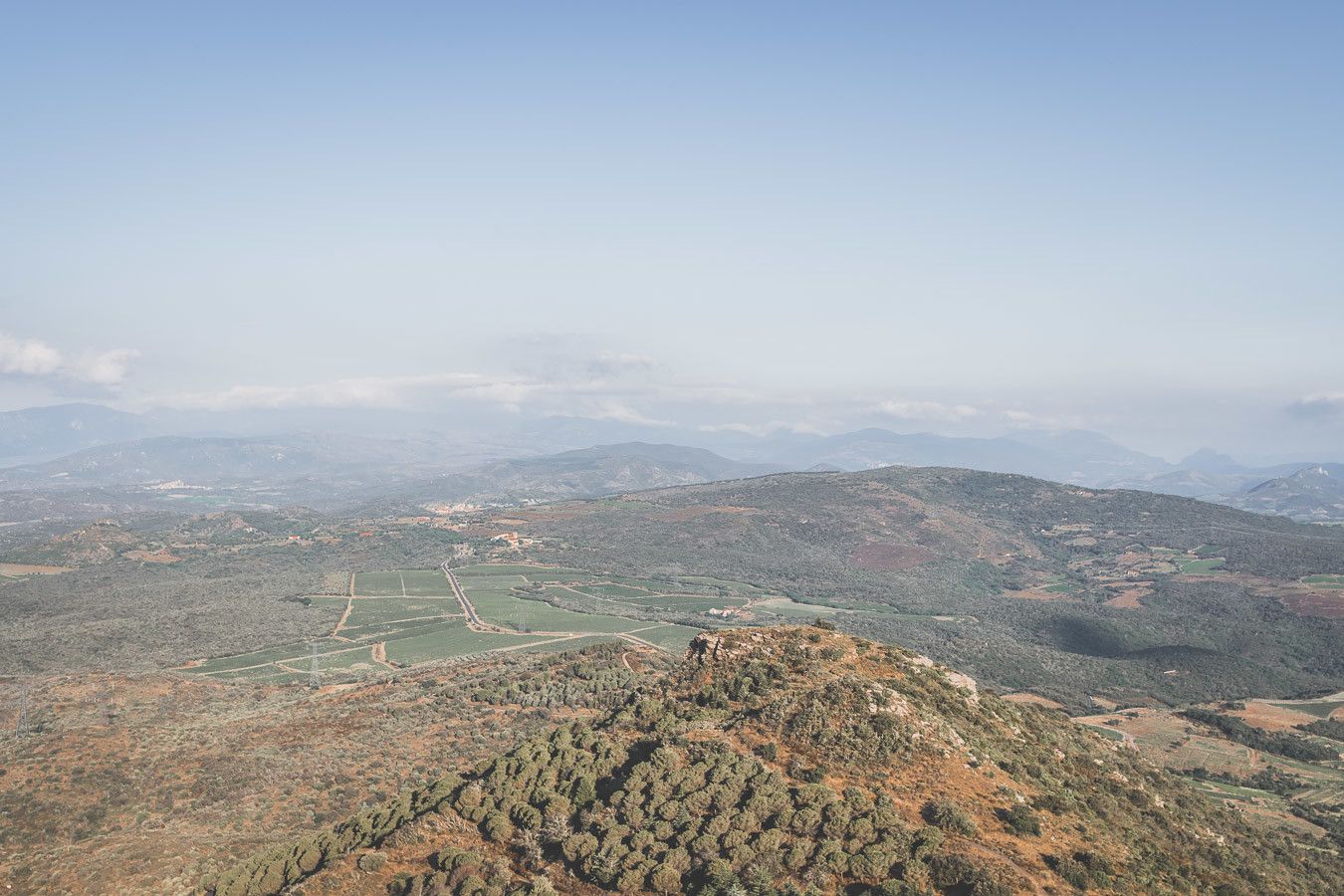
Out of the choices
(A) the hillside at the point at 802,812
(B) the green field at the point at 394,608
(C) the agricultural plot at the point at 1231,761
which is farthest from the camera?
(B) the green field at the point at 394,608

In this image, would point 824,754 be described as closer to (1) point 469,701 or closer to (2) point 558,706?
(2) point 558,706

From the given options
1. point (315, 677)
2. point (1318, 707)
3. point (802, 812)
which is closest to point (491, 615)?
point (315, 677)

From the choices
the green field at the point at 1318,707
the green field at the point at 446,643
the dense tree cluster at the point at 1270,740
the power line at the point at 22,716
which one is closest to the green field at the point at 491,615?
the green field at the point at 446,643

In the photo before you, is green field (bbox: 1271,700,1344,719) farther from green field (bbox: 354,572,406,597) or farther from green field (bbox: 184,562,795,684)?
green field (bbox: 354,572,406,597)

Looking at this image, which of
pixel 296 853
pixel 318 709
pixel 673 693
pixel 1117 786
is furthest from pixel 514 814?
pixel 318 709

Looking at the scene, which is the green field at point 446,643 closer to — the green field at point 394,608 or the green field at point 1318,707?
the green field at point 394,608

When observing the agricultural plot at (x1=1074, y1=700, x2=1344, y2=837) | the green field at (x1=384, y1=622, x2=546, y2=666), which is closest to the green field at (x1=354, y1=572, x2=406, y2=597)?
the green field at (x1=384, y1=622, x2=546, y2=666)

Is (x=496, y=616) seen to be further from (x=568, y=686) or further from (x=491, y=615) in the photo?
(x=568, y=686)

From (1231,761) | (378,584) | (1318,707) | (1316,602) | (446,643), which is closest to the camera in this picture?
(1231,761)

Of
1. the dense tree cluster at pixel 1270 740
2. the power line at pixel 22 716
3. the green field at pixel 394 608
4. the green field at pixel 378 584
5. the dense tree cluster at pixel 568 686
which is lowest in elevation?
the green field at pixel 378 584
